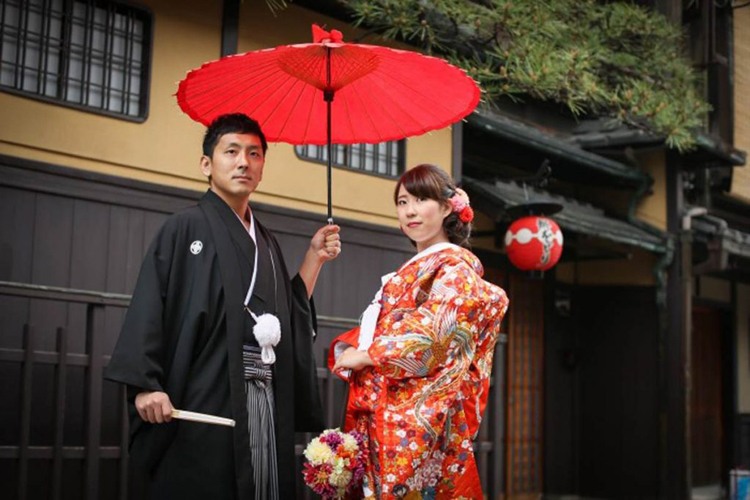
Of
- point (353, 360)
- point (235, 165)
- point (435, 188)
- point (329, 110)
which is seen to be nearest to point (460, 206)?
point (435, 188)

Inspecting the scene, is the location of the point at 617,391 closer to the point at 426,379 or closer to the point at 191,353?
the point at 426,379

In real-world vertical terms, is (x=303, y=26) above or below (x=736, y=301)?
above

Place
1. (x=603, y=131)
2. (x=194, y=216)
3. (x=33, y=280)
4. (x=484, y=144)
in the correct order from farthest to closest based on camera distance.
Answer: (x=603, y=131) → (x=484, y=144) → (x=33, y=280) → (x=194, y=216)

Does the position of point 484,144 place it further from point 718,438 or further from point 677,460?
point 718,438

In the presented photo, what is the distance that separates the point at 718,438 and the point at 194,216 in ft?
43.0

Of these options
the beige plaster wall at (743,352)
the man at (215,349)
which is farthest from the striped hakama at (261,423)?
the beige plaster wall at (743,352)

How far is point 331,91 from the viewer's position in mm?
4461

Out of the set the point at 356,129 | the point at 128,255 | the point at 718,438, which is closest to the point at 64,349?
the point at 128,255

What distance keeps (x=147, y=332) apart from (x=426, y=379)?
120 cm

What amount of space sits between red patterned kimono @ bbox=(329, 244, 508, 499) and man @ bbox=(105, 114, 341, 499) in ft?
1.22

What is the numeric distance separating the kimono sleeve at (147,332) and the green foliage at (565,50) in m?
3.98

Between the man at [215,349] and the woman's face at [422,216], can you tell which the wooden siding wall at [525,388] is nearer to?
the woman's face at [422,216]

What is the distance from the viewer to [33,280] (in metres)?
5.90

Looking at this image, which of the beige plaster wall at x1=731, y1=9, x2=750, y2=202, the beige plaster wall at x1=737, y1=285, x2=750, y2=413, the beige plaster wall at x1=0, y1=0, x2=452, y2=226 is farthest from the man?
the beige plaster wall at x1=737, y1=285, x2=750, y2=413
